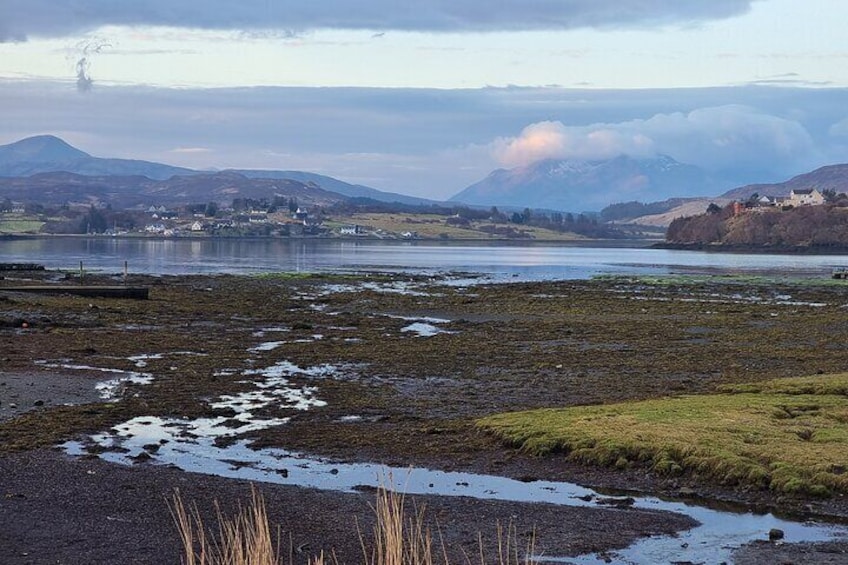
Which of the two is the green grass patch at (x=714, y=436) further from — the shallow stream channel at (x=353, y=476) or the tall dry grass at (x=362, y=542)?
the tall dry grass at (x=362, y=542)

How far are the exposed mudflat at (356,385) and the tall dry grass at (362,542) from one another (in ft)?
1.35

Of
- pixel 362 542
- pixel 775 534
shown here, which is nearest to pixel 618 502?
pixel 775 534

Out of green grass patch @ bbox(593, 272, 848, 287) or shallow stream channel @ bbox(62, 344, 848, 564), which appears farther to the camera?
green grass patch @ bbox(593, 272, 848, 287)

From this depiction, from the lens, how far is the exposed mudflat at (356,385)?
1634 cm

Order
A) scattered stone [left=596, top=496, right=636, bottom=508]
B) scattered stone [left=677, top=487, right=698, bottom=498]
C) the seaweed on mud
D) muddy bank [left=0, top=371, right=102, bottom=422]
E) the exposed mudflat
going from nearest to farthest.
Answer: the exposed mudflat
scattered stone [left=596, top=496, right=636, bottom=508]
scattered stone [left=677, top=487, right=698, bottom=498]
the seaweed on mud
muddy bank [left=0, top=371, right=102, bottom=422]

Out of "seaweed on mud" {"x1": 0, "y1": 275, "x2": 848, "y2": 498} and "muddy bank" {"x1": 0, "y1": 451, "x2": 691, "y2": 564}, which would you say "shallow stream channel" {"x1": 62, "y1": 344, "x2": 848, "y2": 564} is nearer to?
"muddy bank" {"x1": 0, "y1": 451, "x2": 691, "y2": 564}

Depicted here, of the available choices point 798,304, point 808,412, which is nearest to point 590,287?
point 798,304

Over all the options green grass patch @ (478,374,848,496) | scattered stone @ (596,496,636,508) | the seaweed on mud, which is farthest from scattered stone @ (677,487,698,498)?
the seaweed on mud

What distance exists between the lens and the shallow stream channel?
15.6 metres

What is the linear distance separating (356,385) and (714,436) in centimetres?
1245

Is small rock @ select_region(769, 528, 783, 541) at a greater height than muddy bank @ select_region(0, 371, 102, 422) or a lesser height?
greater

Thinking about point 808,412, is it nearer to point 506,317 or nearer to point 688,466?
point 688,466

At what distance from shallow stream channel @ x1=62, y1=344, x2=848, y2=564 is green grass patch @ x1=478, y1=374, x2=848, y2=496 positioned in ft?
5.50

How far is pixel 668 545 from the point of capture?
15523 mm
